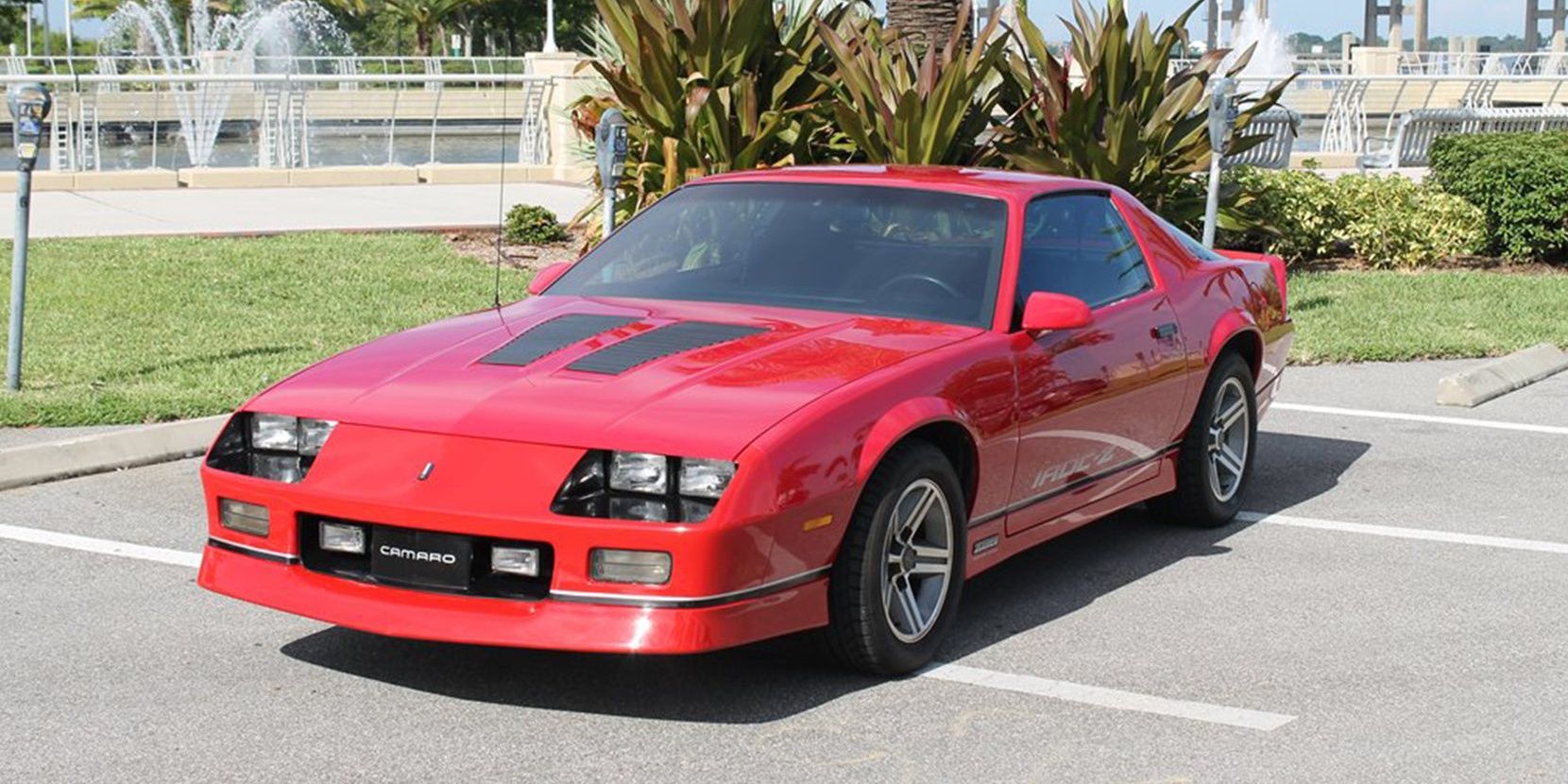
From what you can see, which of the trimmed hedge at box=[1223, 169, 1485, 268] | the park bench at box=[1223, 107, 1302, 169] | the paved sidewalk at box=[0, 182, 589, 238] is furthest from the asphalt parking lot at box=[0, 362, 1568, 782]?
the park bench at box=[1223, 107, 1302, 169]

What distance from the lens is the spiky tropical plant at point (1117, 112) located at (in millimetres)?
14570

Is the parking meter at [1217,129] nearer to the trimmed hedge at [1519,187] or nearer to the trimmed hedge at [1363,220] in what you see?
the trimmed hedge at [1363,220]

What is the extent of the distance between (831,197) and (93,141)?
18891mm

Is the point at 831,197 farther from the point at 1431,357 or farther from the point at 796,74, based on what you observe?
the point at 796,74

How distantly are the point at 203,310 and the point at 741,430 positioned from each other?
8.11m

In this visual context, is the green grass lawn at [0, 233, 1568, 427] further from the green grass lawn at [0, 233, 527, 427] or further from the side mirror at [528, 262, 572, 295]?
the side mirror at [528, 262, 572, 295]

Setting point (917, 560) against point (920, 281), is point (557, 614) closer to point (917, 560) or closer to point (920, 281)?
point (917, 560)

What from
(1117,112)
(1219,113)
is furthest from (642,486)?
(1117,112)

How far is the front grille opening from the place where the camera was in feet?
17.5

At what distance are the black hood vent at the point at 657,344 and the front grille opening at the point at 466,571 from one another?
688 mm

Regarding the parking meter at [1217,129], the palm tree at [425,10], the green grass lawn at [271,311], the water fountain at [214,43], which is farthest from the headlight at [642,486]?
the palm tree at [425,10]

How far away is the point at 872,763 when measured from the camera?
516 cm

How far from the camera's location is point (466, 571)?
5375 mm

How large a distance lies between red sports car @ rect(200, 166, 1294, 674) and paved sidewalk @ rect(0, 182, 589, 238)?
11072 millimetres
